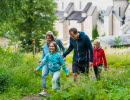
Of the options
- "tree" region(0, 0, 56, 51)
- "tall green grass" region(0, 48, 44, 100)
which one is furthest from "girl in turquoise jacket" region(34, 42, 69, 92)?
"tree" region(0, 0, 56, 51)

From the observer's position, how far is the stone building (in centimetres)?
6347

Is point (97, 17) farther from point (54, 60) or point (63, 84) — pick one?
point (63, 84)

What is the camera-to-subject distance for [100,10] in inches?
2689

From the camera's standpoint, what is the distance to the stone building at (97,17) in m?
63.5

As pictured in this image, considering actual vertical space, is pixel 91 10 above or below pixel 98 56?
above

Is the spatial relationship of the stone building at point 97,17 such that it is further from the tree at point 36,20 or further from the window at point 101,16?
the tree at point 36,20

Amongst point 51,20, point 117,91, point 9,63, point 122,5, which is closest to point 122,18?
point 122,5

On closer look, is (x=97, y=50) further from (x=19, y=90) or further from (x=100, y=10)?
(x=100, y=10)

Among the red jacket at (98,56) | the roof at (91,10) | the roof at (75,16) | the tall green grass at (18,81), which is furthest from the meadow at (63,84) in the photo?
the roof at (75,16)

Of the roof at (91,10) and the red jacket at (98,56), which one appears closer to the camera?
the red jacket at (98,56)

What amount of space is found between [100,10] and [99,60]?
59913 millimetres

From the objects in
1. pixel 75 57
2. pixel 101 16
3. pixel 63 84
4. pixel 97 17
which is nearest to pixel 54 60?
pixel 75 57

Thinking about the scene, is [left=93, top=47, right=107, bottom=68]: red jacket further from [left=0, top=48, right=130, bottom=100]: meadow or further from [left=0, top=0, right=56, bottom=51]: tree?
[left=0, top=0, right=56, bottom=51]: tree

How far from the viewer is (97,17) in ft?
224
